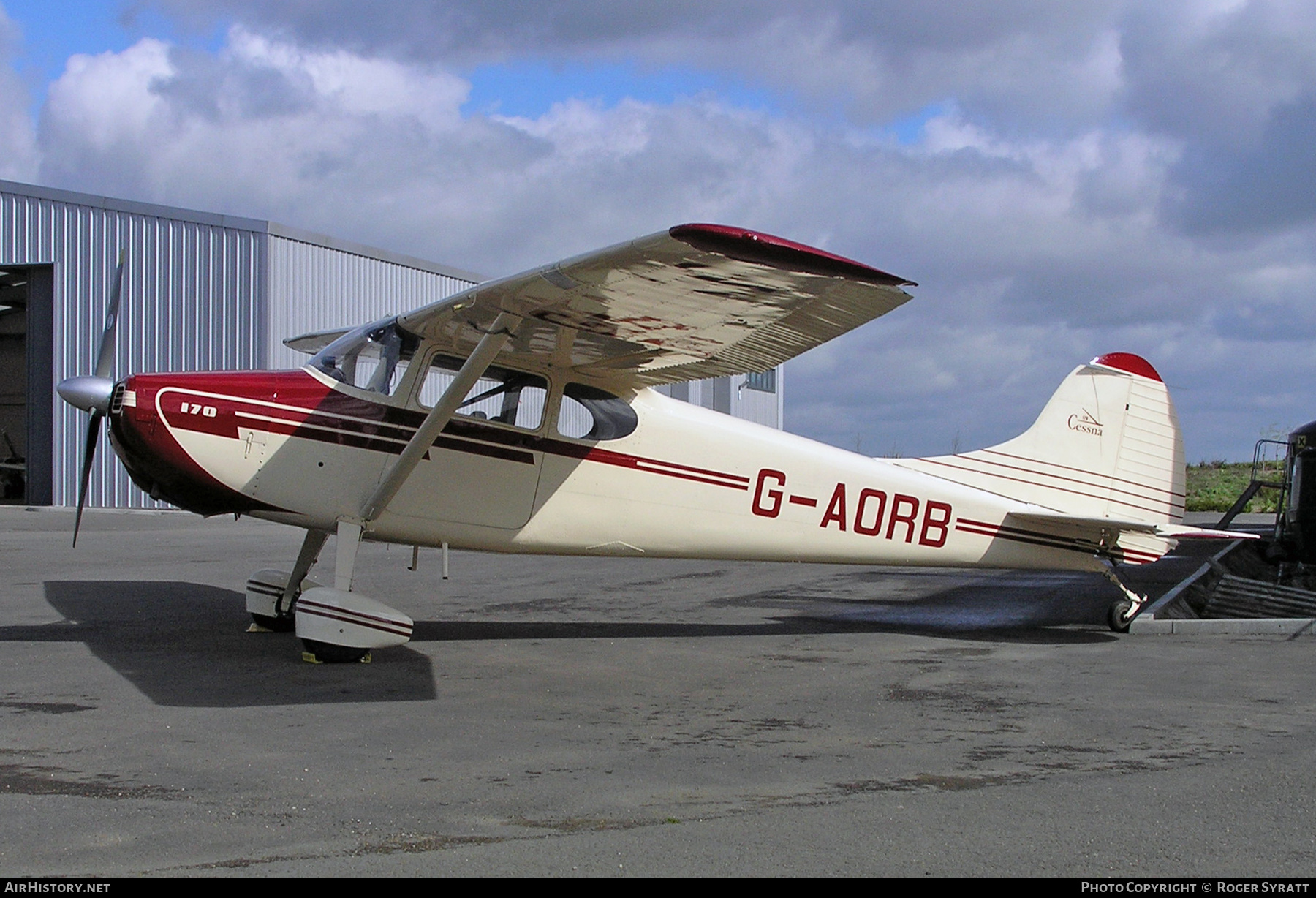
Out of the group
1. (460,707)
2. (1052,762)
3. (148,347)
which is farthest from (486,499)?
(148,347)

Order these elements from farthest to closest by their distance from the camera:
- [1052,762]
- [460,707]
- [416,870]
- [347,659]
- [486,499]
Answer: [486,499] < [347,659] < [460,707] < [1052,762] < [416,870]

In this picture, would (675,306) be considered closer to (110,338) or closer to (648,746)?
(648,746)

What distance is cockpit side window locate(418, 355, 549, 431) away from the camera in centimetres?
824

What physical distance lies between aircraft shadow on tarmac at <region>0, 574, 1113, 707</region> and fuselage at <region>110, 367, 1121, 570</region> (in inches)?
32.7

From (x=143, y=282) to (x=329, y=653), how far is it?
78.3 ft

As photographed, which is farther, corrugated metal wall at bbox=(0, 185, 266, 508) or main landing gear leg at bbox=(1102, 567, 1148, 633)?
corrugated metal wall at bbox=(0, 185, 266, 508)

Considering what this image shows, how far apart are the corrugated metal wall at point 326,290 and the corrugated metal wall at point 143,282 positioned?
56 cm

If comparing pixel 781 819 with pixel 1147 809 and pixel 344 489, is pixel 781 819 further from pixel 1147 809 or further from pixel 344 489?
pixel 344 489

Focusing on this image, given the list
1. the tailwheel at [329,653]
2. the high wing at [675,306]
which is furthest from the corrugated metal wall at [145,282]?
the tailwheel at [329,653]

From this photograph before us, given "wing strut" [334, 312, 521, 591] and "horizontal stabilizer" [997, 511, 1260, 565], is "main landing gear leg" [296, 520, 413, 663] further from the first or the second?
"horizontal stabilizer" [997, 511, 1260, 565]

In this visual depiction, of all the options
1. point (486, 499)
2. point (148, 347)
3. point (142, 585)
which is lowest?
point (142, 585)

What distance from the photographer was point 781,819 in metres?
4.14

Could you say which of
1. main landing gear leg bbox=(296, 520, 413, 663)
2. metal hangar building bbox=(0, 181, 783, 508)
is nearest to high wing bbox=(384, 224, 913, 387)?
main landing gear leg bbox=(296, 520, 413, 663)
